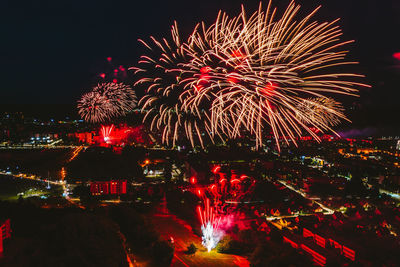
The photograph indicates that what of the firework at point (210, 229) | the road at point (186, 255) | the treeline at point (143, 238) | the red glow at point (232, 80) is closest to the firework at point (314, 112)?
the red glow at point (232, 80)

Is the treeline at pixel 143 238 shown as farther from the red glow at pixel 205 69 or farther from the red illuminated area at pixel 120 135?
the red illuminated area at pixel 120 135

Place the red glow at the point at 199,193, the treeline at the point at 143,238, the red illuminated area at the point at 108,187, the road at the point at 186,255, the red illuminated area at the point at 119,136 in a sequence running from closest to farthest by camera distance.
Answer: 1. the treeline at the point at 143,238
2. the road at the point at 186,255
3. the red glow at the point at 199,193
4. the red illuminated area at the point at 108,187
5. the red illuminated area at the point at 119,136

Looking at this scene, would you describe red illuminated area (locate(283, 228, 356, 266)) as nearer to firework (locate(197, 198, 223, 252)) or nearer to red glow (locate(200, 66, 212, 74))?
firework (locate(197, 198, 223, 252))

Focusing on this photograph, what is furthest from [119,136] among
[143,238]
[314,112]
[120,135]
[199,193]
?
[314,112]

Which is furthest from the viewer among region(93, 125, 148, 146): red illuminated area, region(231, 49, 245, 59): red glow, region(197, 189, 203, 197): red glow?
region(93, 125, 148, 146): red illuminated area

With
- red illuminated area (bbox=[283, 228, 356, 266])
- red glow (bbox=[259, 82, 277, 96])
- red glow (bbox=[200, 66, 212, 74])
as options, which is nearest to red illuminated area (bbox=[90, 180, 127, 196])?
red illuminated area (bbox=[283, 228, 356, 266])

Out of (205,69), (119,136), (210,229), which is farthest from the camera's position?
(119,136)

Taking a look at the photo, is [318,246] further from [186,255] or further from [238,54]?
[238,54]
